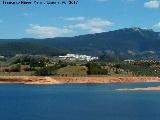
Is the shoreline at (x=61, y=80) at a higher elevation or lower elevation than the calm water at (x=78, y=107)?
higher

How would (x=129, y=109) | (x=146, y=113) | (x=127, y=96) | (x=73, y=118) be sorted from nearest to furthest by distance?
(x=73, y=118) → (x=146, y=113) → (x=129, y=109) → (x=127, y=96)

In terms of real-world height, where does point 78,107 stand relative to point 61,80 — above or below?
below

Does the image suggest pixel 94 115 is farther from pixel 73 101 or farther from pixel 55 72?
pixel 55 72

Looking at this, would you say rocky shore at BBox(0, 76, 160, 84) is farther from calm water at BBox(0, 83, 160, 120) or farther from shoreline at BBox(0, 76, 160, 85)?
calm water at BBox(0, 83, 160, 120)

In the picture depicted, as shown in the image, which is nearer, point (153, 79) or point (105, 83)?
point (105, 83)

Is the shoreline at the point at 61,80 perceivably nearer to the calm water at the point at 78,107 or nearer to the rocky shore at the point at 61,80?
the rocky shore at the point at 61,80


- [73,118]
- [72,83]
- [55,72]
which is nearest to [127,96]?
[73,118]

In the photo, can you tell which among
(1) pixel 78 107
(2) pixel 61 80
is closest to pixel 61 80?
(2) pixel 61 80

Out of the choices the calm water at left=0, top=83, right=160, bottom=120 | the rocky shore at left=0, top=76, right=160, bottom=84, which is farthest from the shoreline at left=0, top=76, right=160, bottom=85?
the calm water at left=0, top=83, right=160, bottom=120

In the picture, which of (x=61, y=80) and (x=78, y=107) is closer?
(x=78, y=107)

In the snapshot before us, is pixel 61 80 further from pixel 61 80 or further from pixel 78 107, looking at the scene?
pixel 78 107

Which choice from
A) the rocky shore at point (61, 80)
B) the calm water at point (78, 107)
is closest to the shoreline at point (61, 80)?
the rocky shore at point (61, 80)

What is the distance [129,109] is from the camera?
68625 millimetres

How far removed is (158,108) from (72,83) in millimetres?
65739
